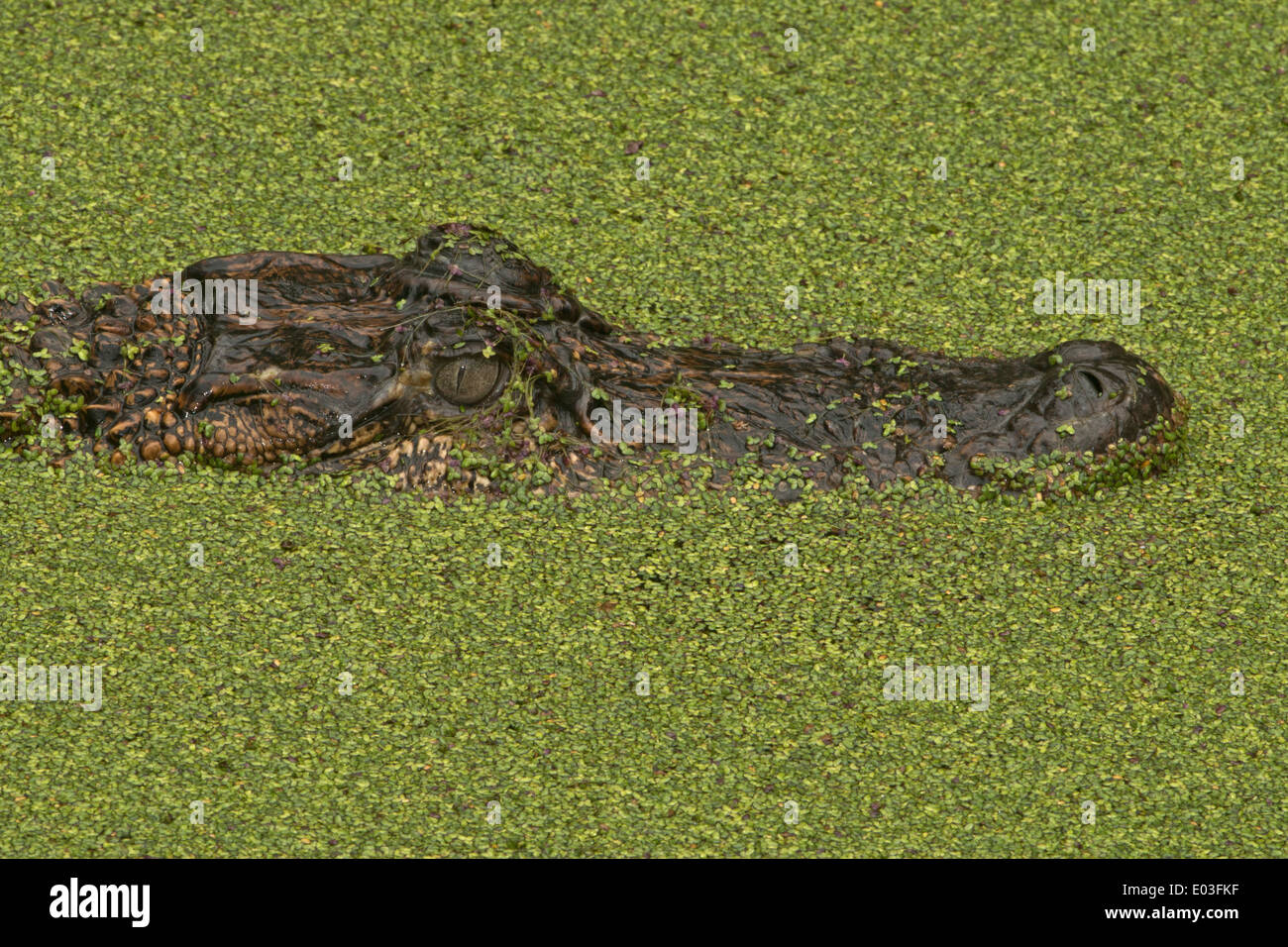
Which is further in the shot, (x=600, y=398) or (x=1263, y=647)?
(x=600, y=398)

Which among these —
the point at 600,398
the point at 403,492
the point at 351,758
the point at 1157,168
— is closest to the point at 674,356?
the point at 600,398

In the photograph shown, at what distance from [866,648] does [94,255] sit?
140 inches

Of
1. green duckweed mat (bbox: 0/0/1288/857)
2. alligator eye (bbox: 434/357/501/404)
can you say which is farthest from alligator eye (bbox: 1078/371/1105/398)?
alligator eye (bbox: 434/357/501/404)

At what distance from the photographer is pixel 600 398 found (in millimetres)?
7395

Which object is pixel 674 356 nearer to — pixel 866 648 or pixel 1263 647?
pixel 866 648
